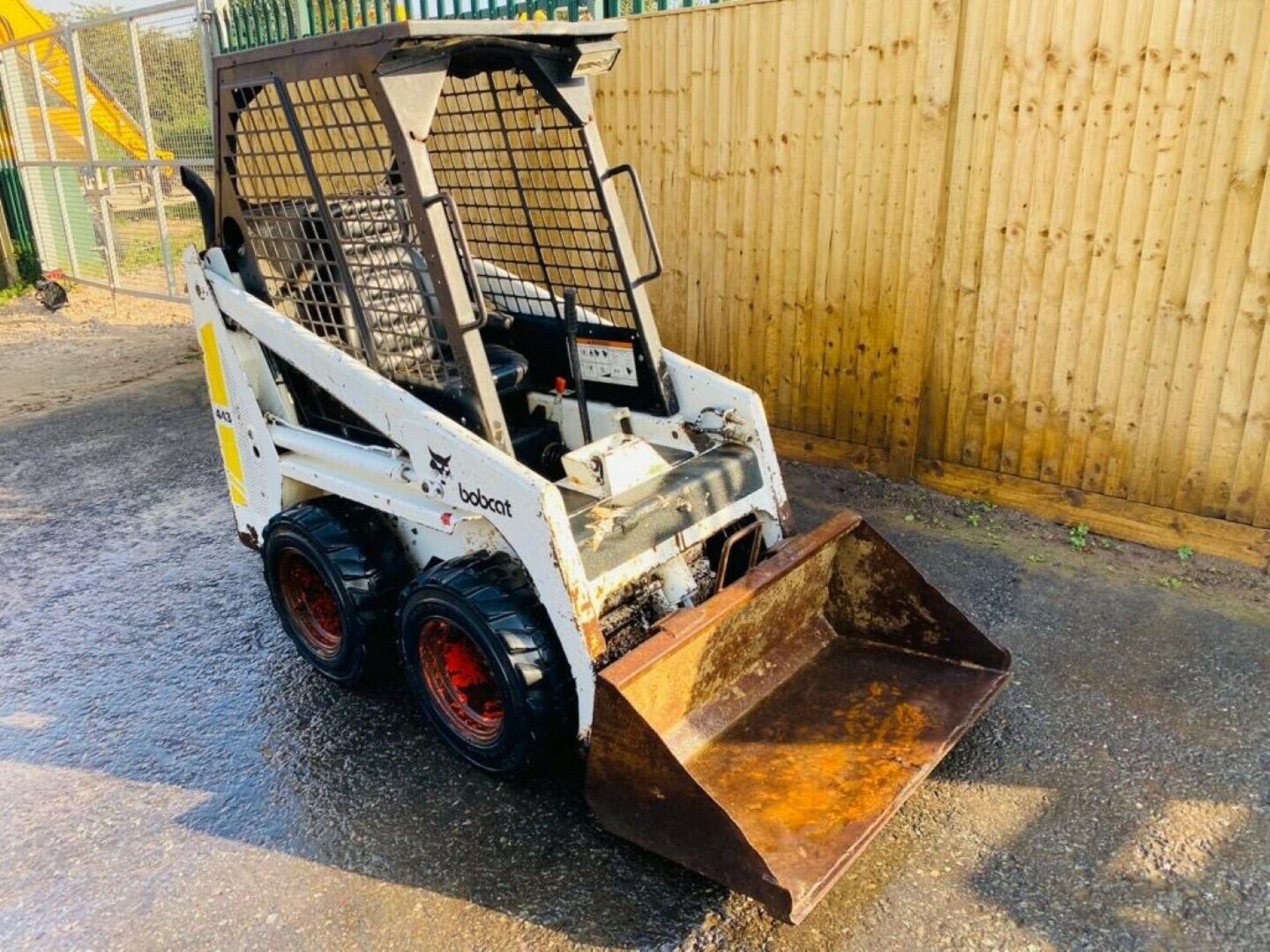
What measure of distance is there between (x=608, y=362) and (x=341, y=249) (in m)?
1.12

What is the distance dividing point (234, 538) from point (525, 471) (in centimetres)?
296

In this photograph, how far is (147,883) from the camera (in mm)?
2887

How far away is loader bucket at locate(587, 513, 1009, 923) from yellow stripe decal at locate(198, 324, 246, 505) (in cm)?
223

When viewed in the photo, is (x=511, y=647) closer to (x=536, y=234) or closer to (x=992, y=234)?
(x=536, y=234)

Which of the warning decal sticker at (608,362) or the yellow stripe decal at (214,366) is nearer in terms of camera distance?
the warning decal sticker at (608,362)

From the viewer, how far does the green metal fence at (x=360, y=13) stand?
5.81 meters

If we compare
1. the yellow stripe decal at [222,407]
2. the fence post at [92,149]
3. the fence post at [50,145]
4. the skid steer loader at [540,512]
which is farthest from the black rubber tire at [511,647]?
the fence post at [50,145]

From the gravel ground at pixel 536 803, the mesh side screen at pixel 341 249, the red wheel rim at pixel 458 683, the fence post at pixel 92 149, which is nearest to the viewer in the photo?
the gravel ground at pixel 536 803

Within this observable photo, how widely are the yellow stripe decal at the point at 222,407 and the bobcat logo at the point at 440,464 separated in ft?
4.53

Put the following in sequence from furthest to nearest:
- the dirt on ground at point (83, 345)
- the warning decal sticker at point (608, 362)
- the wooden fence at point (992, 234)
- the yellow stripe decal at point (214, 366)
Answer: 1. the dirt on ground at point (83, 345)
2. the wooden fence at point (992, 234)
3. the yellow stripe decal at point (214, 366)
4. the warning decal sticker at point (608, 362)

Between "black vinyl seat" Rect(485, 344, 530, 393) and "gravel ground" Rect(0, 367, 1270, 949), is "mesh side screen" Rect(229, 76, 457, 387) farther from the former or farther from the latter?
"gravel ground" Rect(0, 367, 1270, 949)

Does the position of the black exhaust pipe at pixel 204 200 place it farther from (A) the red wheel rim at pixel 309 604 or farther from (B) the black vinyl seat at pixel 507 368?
(A) the red wheel rim at pixel 309 604

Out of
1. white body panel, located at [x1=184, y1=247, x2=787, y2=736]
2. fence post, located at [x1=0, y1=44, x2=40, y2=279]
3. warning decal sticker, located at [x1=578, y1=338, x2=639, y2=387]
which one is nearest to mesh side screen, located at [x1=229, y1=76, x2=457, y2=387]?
white body panel, located at [x1=184, y1=247, x2=787, y2=736]

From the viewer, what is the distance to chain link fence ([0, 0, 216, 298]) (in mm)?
9133
